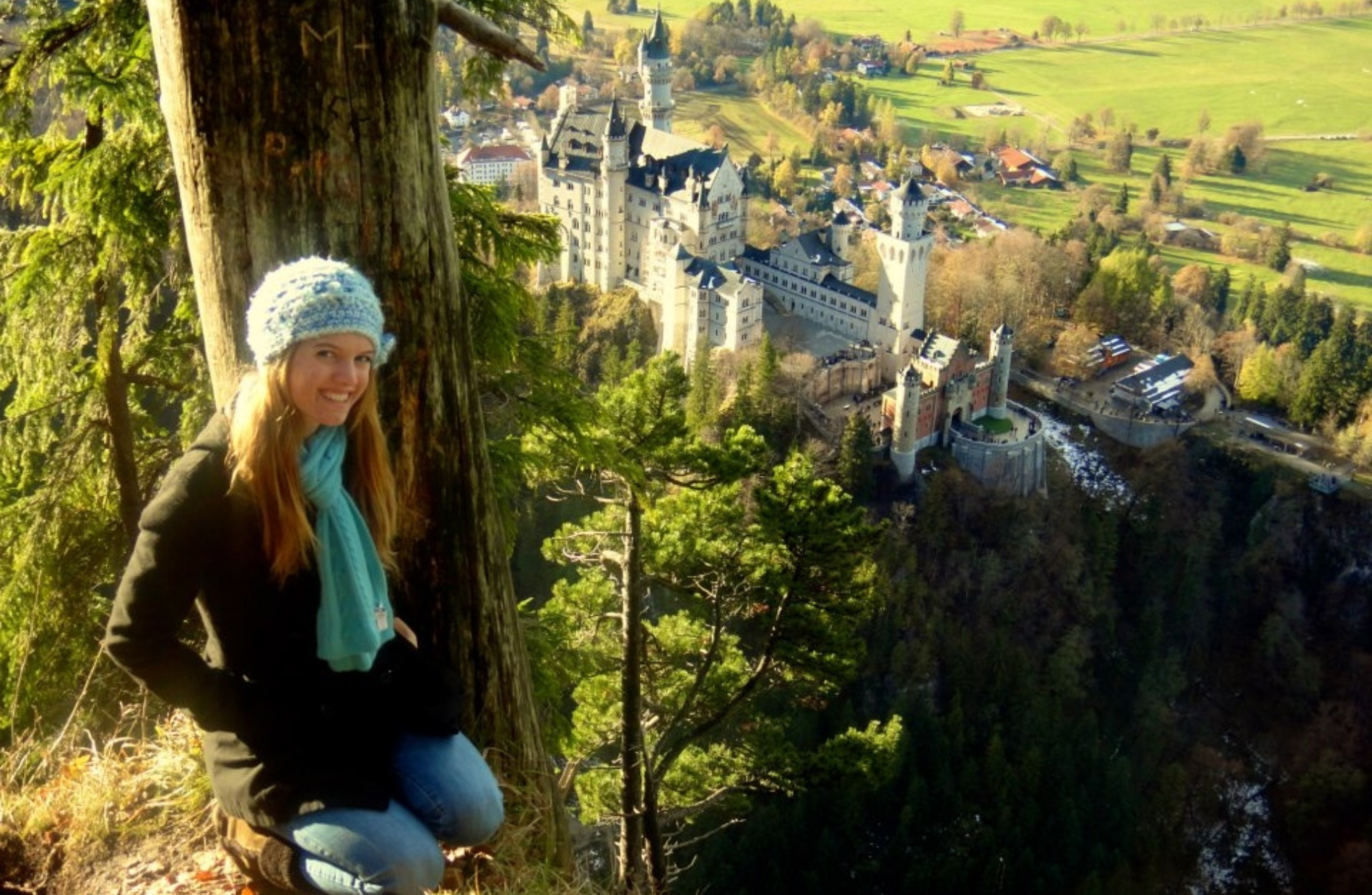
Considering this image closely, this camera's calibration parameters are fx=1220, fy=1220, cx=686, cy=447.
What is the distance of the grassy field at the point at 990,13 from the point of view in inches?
3324

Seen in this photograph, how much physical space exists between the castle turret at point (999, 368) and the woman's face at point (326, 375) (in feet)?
108

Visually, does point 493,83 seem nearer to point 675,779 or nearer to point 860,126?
point 675,779

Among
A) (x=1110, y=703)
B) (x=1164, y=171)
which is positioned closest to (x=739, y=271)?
(x=1110, y=703)

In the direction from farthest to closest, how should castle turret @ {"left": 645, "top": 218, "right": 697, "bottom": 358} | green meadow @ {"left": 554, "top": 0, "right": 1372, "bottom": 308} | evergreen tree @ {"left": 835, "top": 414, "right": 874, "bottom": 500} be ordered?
green meadow @ {"left": 554, "top": 0, "right": 1372, "bottom": 308} < castle turret @ {"left": 645, "top": 218, "right": 697, "bottom": 358} < evergreen tree @ {"left": 835, "top": 414, "right": 874, "bottom": 500}

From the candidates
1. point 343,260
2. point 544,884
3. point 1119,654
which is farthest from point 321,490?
point 1119,654

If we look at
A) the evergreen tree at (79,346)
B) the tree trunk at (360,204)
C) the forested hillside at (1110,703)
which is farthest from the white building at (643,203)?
the tree trunk at (360,204)

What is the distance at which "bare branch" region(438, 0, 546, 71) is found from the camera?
3.50 m

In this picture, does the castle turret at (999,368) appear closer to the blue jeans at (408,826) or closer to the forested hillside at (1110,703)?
the forested hillside at (1110,703)

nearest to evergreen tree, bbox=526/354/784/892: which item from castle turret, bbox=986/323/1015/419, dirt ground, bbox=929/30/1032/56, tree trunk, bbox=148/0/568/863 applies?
tree trunk, bbox=148/0/568/863

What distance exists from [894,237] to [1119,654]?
1338 centimetres

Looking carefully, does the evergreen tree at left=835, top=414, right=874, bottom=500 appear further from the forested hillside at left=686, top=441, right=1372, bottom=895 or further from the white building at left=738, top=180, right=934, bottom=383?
the white building at left=738, top=180, right=934, bottom=383

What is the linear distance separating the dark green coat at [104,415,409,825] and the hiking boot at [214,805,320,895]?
12cm

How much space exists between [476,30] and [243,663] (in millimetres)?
1907

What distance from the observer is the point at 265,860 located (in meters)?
3.35
